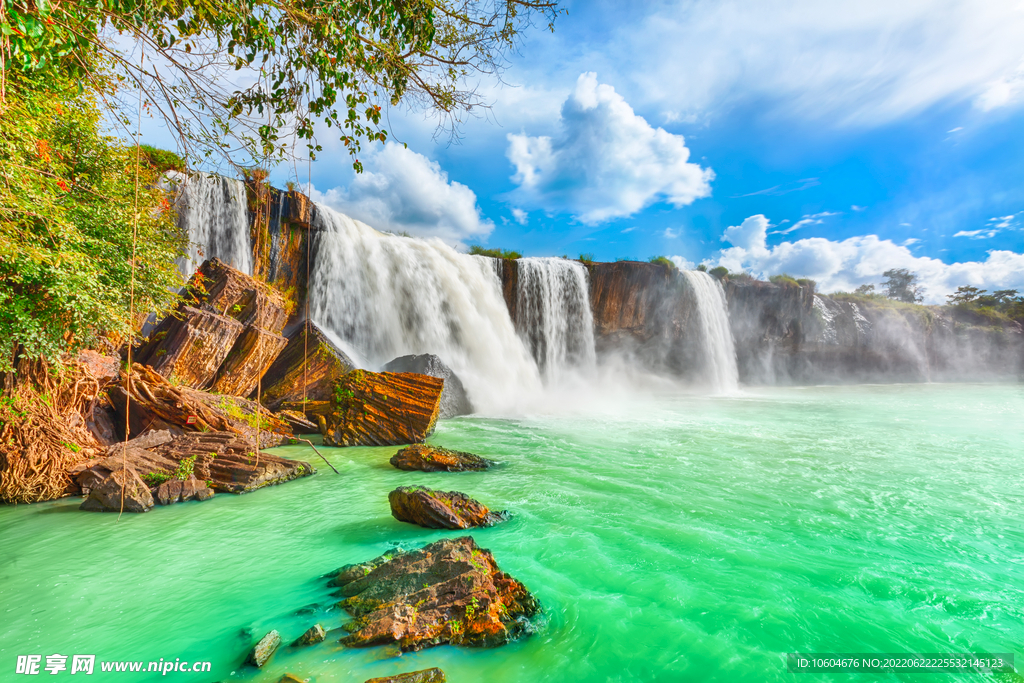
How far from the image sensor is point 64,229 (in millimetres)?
4086

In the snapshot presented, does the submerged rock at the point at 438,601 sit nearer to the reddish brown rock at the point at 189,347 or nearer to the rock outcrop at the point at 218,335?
the rock outcrop at the point at 218,335

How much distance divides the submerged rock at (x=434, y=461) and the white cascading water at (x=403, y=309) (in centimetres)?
645

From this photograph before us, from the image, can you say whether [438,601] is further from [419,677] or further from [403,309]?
[403,309]

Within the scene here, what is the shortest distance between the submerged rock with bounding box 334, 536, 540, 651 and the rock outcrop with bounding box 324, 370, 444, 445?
468 centimetres

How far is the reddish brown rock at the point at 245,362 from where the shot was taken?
26.4ft

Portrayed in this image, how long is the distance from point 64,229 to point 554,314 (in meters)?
16.3

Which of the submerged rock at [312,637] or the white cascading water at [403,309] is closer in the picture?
the submerged rock at [312,637]

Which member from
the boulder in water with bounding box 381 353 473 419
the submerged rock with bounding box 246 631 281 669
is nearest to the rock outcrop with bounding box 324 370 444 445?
the boulder in water with bounding box 381 353 473 419

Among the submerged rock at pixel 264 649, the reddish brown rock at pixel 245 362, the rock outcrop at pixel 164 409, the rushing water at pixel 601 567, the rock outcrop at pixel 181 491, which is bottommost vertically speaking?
the rushing water at pixel 601 567

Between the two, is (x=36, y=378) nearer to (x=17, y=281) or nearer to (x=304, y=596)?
(x=17, y=281)

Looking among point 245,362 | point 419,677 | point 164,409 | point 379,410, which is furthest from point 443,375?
point 419,677

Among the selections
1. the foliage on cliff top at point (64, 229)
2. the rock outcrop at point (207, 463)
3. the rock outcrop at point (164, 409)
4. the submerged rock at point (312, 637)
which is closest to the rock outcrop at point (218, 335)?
the rock outcrop at point (164, 409)

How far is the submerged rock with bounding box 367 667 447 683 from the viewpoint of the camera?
1.85 meters

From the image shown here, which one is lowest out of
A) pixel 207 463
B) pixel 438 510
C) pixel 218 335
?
pixel 438 510
